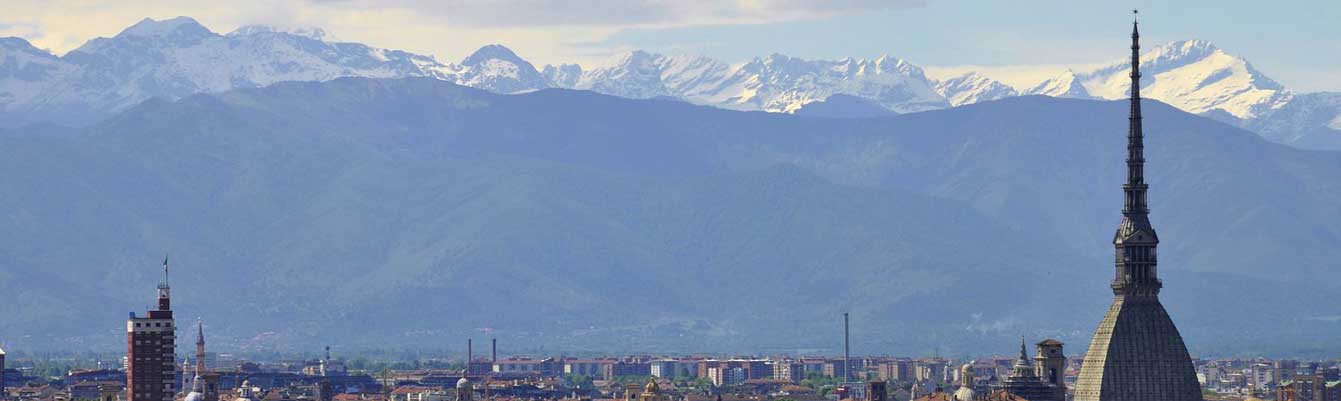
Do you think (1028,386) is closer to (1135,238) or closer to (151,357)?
(151,357)

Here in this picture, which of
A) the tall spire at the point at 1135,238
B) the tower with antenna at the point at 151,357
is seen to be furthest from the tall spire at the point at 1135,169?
the tower with antenna at the point at 151,357

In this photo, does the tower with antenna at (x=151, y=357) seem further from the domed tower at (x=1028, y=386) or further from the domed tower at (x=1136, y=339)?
the domed tower at (x=1136, y=339)

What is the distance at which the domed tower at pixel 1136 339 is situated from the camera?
379ft

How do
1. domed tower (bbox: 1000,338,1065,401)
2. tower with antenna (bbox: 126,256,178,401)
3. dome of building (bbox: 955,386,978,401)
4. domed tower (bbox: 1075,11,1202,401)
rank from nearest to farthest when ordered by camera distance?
domed tower (bbox: 1075,11,1202,401) < tower with antenna (bbox: 126,256,178,401) < dome of building (bbox: 955,386,978,401) < domed tower (bbox: 1000,338,1065,401)

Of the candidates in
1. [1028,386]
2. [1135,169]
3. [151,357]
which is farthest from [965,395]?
[1135,169]

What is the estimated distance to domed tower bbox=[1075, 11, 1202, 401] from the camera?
115 metres

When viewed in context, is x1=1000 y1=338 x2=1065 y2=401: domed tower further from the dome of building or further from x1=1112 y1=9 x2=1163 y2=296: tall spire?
x1=1112 y1=9 x2=1163 y2=296: tall spire

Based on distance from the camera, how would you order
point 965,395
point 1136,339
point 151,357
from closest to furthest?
1. point 1136,339
2. point 151,357
3. point 965,395

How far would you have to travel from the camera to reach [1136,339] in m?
116

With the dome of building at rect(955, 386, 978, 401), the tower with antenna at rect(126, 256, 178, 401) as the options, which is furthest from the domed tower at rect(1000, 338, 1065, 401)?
the tower with antenna at rect(126, 256, 178, 401)

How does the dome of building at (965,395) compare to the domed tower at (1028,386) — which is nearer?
the dome of building at (965,395)

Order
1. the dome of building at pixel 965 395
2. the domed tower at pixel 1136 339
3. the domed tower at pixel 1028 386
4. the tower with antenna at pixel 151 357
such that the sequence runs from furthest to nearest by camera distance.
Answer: the domed tower at pixel 1028 386
the dome of building at pixel 965 395
the tower with antenna at pixel 151 357
the domed tower at pixel 1136 339

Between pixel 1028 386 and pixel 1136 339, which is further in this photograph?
pixel 1028 386

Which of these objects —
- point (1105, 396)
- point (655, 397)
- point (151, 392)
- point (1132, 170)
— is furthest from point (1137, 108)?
point (655, 397)
